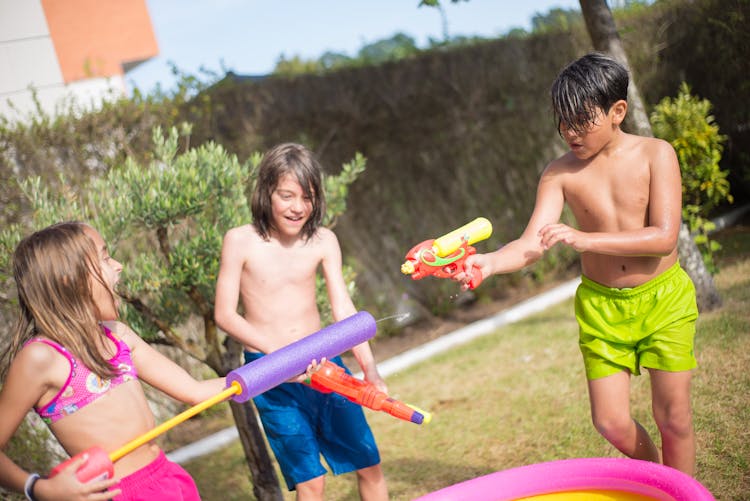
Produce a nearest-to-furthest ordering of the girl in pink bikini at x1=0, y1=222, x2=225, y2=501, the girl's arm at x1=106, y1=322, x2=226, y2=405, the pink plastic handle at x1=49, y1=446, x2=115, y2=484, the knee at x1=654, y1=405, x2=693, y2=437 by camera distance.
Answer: the pink plastic handle at x1=49, y1=446, x2=115, y2=484 < the girl in pink bikini at x1=0, y1=222, x2=225, y2=501 < the girl's arm at x1=106, y1=322, x2=226, y2=405 < the knee at x1=654, y1=405, x2=693, y2=437

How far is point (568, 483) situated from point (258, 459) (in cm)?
184

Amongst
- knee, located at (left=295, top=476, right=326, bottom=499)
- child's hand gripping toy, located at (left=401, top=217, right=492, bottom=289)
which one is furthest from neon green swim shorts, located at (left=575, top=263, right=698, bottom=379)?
knee, located at (left=295, top=476, right=326, bottom=499)

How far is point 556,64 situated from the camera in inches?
365

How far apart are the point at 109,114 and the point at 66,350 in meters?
4.28

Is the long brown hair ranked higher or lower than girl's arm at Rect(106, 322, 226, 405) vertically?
higher

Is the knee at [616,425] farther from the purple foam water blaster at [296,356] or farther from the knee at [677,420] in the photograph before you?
the purple foam water blaster at [296,356]

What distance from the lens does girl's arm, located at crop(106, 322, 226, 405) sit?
8.46 feet

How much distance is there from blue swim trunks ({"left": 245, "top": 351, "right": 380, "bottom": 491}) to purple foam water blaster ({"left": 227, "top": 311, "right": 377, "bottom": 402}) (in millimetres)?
611

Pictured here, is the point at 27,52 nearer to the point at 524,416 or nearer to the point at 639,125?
the point at 639,125

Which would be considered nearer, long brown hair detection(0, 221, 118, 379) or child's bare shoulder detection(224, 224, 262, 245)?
long brown hair detection(0, 221, 118, 379)

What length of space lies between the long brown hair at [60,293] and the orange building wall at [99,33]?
13.9 meters

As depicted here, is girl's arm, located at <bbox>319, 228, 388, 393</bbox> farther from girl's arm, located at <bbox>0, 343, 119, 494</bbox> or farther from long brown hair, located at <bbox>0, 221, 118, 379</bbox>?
girl's arm, located at <bbox>0, 343, 119, 494</bbox>

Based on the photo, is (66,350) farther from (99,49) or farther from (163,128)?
(99,49)

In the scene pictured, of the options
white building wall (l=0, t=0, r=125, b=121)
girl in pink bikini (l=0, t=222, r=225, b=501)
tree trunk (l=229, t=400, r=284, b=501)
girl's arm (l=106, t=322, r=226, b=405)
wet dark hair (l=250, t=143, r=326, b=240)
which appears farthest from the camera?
white building wall (l=0, t=0, r=125, b=121)
